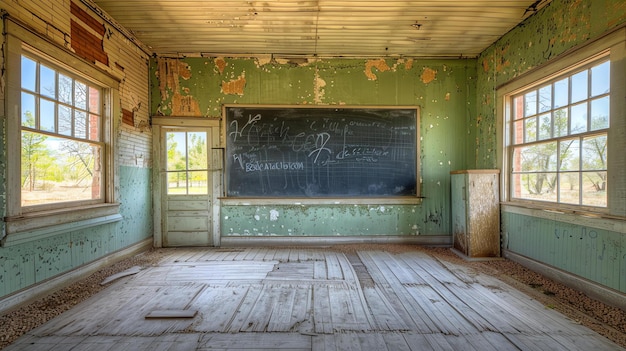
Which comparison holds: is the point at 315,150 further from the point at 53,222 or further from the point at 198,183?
the point at 53,222

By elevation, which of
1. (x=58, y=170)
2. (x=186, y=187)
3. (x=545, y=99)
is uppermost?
(x=545, y=99)

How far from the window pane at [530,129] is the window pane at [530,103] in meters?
0.09

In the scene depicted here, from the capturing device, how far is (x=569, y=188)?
2.96 m

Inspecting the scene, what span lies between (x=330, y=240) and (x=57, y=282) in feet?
10.7

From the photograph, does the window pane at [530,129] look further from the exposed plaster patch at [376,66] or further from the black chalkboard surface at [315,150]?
the exposed plaster patch at [376,66]

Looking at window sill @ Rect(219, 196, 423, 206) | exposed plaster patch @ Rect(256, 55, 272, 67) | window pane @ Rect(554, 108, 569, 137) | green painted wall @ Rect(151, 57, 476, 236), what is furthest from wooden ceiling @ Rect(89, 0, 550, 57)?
window sill @ Rect(219, 196, 423, 206)

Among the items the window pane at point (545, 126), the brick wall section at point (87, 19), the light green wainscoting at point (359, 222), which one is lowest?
the light green wainscoting at point (359, 222)

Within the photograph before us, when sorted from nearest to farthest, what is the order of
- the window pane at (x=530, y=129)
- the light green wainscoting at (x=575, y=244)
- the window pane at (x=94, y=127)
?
the light green wainscoting at (x=575, y=244) < the window pane at (x=94, y=127) < the window pane at (x=530, y=129)

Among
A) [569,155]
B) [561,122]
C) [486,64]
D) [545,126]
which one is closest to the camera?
[569,155]

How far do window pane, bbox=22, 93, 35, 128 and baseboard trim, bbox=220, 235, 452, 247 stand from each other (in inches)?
104

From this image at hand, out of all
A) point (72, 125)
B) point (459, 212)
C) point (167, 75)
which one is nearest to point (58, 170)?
point (72, 125)

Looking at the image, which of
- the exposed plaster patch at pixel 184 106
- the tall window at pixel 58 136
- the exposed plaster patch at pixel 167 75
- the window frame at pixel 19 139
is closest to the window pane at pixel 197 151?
the exposed plaster patch at pixel 184 106

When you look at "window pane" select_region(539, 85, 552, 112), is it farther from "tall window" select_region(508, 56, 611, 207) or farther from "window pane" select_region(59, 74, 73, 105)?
"window pane" select_region(59, 74, 73, 105)

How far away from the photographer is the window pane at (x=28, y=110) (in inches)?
97.0
